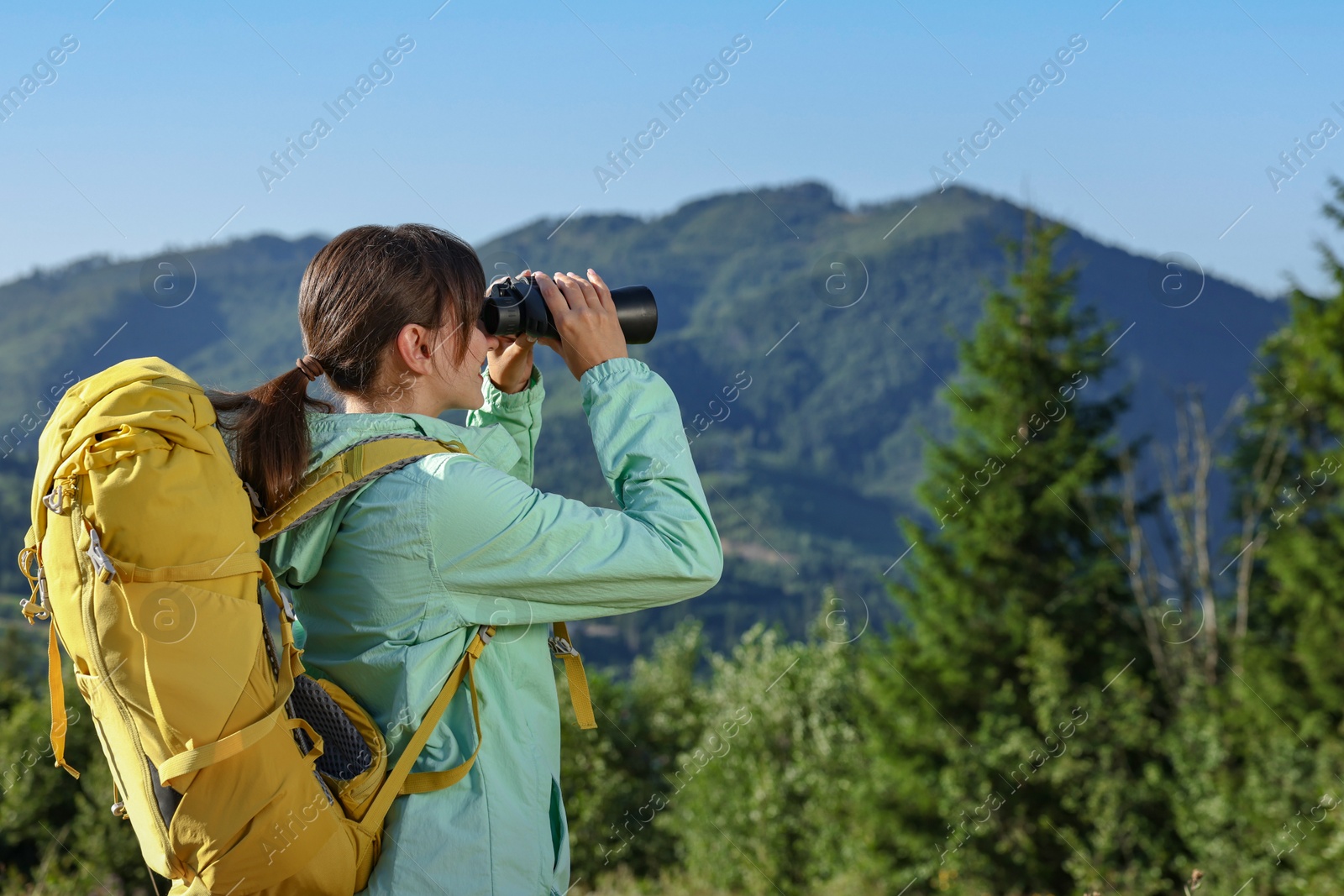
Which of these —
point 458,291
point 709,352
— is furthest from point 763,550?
point 458,291

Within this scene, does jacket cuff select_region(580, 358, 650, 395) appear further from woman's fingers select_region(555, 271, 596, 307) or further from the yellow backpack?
the yellow backpack

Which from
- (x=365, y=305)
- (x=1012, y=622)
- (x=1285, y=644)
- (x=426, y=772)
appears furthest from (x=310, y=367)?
(x=1285, y=644)

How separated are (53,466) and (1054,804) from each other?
18.0m

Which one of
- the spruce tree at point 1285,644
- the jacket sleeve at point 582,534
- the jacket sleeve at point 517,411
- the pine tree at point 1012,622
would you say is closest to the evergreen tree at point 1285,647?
the spruce tree at point 1285,644

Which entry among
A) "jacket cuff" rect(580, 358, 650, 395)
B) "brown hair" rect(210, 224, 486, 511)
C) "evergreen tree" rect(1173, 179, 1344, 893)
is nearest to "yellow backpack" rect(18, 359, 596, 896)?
"brown hair" rect(210, 224, 486, 511)

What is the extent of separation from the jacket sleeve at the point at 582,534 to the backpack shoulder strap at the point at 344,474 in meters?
0.04

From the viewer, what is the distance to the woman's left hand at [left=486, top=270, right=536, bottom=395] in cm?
192

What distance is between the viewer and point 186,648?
48.3 inches

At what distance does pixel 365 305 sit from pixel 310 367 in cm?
12

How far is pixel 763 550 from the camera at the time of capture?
132500mm

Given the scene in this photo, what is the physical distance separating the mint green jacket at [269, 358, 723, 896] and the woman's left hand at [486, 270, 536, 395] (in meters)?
0.42

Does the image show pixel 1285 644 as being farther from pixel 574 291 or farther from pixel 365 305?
pixel 365 305

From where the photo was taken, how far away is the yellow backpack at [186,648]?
122cm

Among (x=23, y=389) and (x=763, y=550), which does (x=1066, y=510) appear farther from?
(x=23, y=389)
